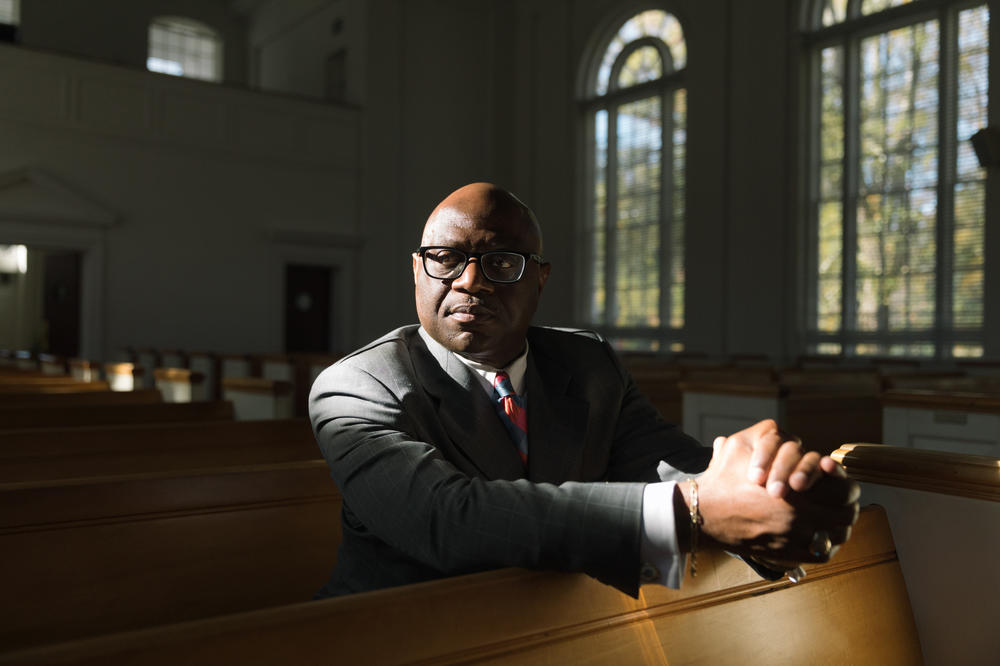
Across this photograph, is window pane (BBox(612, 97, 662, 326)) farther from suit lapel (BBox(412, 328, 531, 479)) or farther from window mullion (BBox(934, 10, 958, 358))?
suit lapel (BBox(412, 328, 531, 479))

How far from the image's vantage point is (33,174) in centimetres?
1012

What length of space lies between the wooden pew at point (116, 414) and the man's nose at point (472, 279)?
237cm

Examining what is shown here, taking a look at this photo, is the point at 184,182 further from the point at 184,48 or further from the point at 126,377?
the point at 126,377

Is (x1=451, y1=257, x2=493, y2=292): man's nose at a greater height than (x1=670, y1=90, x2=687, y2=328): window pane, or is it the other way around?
(x1=670, y1=90, x2=687, y2=328): window pane

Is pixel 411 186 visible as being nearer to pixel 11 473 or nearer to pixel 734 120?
pixel 734 120

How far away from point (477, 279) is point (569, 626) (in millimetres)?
627

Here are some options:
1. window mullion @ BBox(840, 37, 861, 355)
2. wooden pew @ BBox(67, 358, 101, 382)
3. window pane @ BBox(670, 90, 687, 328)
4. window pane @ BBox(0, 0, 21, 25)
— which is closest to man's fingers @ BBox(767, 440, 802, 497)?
wooden pew @ BBox(67, 358, 101, 382)

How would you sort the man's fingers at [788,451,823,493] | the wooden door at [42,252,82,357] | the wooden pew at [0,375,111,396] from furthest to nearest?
the wooden door at [42,252,82,357] < the wooden pew at [0,375,111,396] < the man's fingers at [788,451,823,493]

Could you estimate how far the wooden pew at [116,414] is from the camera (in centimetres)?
319

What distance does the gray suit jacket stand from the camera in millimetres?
1072

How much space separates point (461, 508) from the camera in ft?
3.70

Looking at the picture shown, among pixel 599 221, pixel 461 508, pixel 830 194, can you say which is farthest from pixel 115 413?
pixel 599 221

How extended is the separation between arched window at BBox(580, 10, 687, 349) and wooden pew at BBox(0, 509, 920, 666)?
9766 mm

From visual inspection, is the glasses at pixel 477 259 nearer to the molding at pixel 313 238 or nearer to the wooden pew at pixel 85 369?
the wooden pew at pixel 85 369
